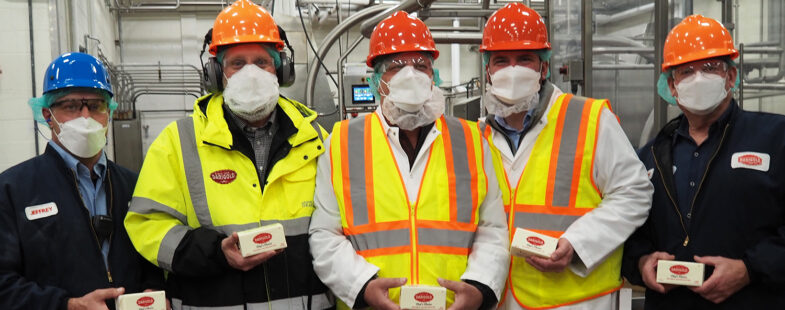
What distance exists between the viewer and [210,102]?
2070mm

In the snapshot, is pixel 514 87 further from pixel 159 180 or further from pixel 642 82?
pixel 642 82

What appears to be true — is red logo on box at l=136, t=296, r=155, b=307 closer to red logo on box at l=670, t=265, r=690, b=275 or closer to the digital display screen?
red logo on box at l=670, t=265, r=690, b=275

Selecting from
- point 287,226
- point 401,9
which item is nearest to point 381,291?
point 287,226

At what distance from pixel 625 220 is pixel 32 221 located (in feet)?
6.06

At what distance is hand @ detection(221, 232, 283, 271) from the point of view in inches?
69.7

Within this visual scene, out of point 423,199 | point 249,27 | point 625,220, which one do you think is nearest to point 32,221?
point 249,27

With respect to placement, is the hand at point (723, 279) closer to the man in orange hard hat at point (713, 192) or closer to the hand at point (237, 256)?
the man in orange hard hat at point (713, 192)

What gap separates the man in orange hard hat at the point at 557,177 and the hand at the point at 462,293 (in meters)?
0.24

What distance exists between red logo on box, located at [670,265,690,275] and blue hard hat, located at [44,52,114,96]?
1926 mm

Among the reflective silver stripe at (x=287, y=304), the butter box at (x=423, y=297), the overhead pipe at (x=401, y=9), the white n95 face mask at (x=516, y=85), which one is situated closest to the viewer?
the butter box at (x=423, y=297)

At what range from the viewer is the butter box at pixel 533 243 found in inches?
72.7

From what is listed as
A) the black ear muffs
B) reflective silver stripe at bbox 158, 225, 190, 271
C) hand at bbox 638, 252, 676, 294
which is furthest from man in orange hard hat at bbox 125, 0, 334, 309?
hand at bbox 638, 252, 676, 294

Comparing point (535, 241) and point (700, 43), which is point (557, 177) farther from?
point (700, 43)

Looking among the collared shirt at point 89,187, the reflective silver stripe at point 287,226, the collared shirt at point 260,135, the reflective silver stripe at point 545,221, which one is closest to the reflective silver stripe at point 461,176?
the reflective silver stripe at point 545,221
